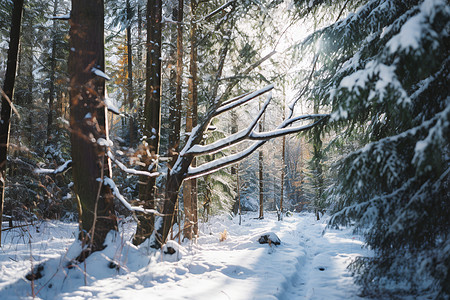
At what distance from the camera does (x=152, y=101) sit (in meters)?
5.31

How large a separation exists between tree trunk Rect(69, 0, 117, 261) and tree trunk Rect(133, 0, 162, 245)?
50.2 inches

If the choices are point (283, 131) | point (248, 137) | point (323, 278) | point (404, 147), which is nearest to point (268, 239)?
point (323, 278)

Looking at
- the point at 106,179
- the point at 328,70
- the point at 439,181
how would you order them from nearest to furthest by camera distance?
1. the point at 439,181
2. the point at 106,179
3. the point at 328,70

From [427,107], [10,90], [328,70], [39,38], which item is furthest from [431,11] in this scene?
[39,38]

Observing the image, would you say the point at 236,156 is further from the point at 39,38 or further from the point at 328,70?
the point at 39,38

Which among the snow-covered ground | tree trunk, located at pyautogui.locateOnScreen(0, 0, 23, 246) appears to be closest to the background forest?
tree trunk, located at pyautogui.locateOnScreen(0, 0, 23, 246)

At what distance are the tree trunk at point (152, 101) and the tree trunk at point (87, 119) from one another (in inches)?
50.2

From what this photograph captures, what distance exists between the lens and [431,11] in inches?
84.6

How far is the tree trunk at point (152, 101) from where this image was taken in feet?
17.2

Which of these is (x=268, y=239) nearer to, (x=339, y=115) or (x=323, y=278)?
(x=323, y=278)

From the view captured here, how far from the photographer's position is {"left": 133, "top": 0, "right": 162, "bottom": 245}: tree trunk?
523 centimetres

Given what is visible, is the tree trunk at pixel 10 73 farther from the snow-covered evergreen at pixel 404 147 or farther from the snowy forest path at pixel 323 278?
the snow-covered evergreen at pixel 404 147

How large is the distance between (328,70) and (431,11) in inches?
120

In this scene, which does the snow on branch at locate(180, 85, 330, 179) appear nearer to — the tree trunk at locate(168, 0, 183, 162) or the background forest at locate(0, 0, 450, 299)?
the background forest at locate(0, 0, 450, 299)
